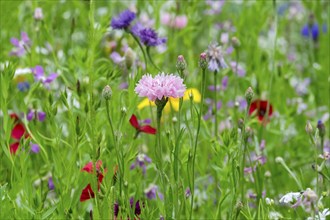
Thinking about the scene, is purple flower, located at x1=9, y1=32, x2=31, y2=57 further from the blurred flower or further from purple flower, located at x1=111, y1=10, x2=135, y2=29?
the blurred flower

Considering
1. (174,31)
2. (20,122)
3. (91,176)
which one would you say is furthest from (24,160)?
(174,31)

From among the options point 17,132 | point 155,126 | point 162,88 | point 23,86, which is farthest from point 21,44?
point 162,88

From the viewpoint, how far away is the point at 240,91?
8.48 feet

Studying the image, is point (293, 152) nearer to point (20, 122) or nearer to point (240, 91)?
point (240, 91)

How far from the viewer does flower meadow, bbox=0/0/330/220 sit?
1.48 meters

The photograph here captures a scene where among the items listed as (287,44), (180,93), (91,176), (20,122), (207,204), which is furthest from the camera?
(287,44)

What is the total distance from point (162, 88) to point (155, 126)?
0.76m

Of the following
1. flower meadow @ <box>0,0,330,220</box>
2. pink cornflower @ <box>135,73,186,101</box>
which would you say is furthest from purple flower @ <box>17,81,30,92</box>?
pink cornflower @ <box>135,73,186,101</box>

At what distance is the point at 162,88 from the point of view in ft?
4.44

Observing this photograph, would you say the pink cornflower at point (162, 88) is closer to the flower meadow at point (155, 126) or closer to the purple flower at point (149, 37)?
the flower meadow at point (155, 126)

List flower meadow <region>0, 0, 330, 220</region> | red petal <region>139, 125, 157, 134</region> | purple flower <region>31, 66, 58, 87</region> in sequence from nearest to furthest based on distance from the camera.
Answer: flower meadow <region>0, 0, 330, 220</region>, red petal <region>139, 125, 157, 134</region>, purple flower <region>31, 66, 58, 87</region>

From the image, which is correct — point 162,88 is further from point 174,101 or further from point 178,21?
point 178,21

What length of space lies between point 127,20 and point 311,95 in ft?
3.09

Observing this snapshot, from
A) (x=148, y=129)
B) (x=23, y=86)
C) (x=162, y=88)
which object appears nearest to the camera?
(x=162, y=88)
